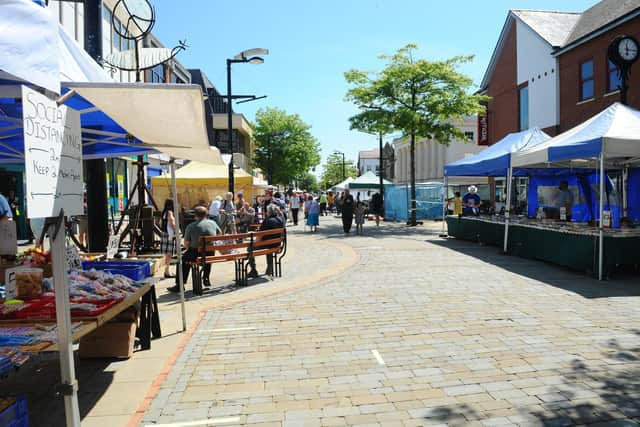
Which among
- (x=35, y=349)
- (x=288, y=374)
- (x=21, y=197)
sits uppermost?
(x=21, y=197)

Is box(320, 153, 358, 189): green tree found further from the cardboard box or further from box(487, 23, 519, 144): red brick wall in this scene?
the cardboard box

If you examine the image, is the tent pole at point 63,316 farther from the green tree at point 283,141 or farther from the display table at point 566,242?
the green tree at point 283,141

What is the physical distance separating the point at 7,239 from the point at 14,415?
4.25 m

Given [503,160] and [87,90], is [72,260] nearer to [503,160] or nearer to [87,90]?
[87,90]

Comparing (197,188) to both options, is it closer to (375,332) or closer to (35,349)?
(375,332)

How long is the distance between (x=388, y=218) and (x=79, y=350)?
26461mm

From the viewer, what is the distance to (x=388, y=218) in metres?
30.5

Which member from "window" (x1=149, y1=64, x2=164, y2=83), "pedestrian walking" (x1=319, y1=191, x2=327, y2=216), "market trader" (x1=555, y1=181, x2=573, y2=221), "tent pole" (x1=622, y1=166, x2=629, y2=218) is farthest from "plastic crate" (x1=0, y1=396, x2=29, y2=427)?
"pedestrian walking" (x1=319, y1=191, x2=327, y2=216)

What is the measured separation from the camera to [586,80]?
19.8 meters

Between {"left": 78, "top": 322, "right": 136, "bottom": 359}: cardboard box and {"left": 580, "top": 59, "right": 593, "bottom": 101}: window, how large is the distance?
804 inches

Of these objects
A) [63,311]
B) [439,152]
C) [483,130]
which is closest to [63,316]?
[63,311]

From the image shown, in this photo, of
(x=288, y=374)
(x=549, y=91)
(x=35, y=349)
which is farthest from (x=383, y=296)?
(x=549, y=91)

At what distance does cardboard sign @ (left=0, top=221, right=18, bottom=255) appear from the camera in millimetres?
6262

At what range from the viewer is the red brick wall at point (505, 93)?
25625mm
